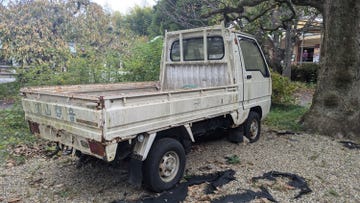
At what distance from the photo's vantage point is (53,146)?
5578mm

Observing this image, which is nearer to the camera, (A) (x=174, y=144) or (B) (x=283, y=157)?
(A) (x=174, y=144)

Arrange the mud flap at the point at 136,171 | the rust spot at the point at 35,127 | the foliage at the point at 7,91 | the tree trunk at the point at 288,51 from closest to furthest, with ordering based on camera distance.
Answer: the mud flap at the point at 136,171 → the rust spot at the point at 35,127 → the foliage at the point at 7,91 → the tree trunk at the point at 288,51

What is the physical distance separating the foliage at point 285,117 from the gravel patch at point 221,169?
1.35 meters

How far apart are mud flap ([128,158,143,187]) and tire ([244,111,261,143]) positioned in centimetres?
287

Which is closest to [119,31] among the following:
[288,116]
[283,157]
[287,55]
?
[287,55]

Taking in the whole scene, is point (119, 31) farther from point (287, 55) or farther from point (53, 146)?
point (53, 146)

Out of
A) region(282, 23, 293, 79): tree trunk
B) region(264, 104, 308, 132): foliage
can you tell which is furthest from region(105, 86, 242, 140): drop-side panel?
region(282, 23, 293, 79): tree trunk

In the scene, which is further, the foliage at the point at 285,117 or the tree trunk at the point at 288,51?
the tree trunk at the point at 288,51

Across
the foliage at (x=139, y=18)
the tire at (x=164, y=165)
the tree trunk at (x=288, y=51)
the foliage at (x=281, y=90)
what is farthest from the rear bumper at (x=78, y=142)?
the foliage at (x=139, y=18)

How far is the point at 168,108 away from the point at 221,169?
158cm

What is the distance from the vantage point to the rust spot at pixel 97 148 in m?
3.05

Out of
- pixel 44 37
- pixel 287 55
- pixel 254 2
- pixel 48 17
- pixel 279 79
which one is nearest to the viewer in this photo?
pixel 254 2

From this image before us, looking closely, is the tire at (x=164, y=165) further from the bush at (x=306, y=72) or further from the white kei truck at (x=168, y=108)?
the bush at (x=306, y=72)

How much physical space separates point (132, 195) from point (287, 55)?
13621mm
